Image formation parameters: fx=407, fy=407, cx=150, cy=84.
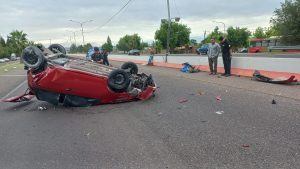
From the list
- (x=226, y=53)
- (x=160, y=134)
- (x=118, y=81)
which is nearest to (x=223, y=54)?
(x=226, y=53)

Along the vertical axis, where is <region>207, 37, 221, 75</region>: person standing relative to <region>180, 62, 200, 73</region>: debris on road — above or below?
above

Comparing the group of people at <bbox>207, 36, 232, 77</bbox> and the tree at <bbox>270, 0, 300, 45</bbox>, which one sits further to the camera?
the tree at <bbox>270, 0, 300, 45</bbox>

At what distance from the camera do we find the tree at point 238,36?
112 metres

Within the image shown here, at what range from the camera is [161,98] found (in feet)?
39.2

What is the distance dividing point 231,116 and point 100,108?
376 centimetres

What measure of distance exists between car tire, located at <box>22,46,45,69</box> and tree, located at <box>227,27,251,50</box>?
342 feet

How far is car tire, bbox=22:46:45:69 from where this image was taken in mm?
10742

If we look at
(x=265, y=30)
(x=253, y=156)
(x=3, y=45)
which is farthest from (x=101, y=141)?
(x=3, y=45)

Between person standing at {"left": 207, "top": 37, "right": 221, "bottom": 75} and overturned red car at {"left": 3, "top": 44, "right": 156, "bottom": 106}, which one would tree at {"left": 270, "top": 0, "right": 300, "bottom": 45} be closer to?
person standing at {"left": 207, "top": 37, "right": 221, "bottom": 75}

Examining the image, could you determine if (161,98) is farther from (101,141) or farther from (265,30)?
(265,30)

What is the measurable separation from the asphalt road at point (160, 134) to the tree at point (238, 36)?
103m

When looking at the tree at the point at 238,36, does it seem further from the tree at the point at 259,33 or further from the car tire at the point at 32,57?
the car tire at the point at 32,57

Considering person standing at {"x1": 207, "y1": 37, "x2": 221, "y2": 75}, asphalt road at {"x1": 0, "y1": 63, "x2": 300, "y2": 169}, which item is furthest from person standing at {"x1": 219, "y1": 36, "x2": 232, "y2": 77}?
asphalt road at {"x1": 0, "y1": 63, "x2": 300, "y2": 169}

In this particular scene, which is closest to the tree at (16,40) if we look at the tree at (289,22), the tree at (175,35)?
the tree at (175,35)
